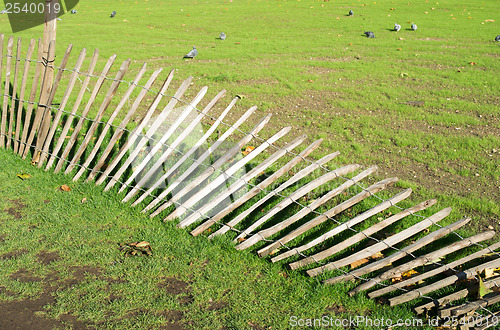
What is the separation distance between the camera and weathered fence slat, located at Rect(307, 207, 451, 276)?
3512 mm

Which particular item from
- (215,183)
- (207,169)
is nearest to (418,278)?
(215,183)

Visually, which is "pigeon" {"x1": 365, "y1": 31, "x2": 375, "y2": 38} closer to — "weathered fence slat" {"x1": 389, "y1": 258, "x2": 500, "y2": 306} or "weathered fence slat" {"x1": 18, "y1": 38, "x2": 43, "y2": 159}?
"weathered fence slat" {"x1": 18, "y1": 38, "x2": 43, "y2": 159}

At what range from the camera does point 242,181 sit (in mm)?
4051

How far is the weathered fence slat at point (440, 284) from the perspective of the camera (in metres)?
3.42

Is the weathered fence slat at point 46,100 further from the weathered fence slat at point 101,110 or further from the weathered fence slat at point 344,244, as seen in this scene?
the weathered fence slat at point 344,244

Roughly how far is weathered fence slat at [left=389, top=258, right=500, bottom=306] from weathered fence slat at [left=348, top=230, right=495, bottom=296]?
18 centimetres

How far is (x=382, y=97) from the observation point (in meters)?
8.45

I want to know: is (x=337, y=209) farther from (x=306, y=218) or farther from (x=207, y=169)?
(x=207, y=169)

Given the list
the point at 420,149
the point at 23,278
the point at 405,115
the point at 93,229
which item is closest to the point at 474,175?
the point at 420,149

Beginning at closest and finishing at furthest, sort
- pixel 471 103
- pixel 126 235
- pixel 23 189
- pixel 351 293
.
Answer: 1. pixel 351 293
2. pixel 126 235
3. pixel 23 189
4. pixel 471 103

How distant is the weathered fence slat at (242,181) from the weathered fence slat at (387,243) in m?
1.07

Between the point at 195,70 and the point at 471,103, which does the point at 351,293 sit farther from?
the point at 195,70

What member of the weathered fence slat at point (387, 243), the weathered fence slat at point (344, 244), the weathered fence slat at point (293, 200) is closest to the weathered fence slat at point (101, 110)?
the weathered fence slat at point (293, 200)

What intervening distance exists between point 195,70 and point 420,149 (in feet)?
20.3
